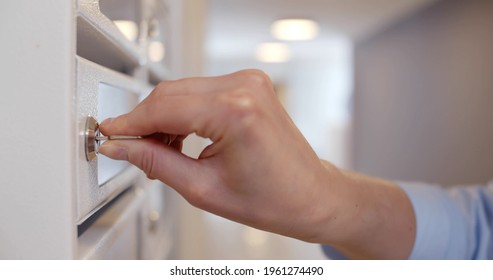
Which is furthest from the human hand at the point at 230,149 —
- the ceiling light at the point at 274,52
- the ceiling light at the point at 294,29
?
the ceiling light at the point at 274,52

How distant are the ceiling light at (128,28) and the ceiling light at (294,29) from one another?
7.19 feet

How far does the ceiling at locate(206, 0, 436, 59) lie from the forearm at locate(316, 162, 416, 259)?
137 cm

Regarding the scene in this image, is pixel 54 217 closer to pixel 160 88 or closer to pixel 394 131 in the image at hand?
pixel 160 88

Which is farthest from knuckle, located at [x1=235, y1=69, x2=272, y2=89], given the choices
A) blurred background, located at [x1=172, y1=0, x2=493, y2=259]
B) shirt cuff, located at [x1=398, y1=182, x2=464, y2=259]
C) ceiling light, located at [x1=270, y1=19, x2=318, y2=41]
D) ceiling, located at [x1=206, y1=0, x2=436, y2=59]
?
ceiling light, located at [x1=270, y1=19, x2=318, y2=41]

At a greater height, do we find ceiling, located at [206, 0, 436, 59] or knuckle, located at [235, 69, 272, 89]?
ceiling, located at [206, 0, 436, 59]

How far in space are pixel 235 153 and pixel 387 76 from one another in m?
3.02

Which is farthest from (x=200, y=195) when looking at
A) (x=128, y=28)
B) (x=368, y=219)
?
(x=128, y=28)

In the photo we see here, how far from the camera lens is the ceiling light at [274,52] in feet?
13.1

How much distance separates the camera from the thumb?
0.32 metres

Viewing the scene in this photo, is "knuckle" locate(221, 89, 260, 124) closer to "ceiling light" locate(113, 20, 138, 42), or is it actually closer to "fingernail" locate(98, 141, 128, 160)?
"fingernail" locate(98, 141, 128, 160)

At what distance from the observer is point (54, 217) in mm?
304

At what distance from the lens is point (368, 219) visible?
18.7 inches

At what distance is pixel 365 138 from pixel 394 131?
648 mm
